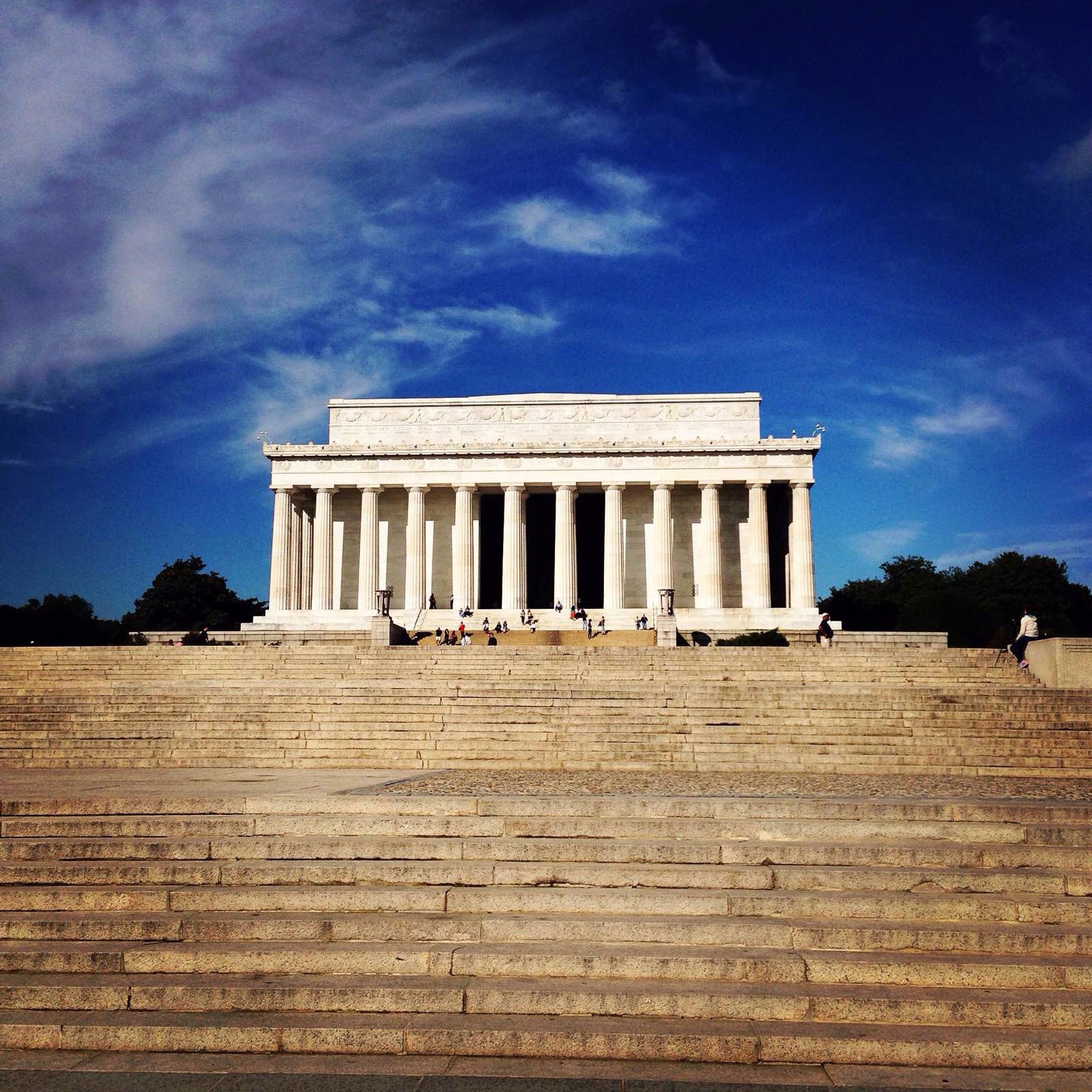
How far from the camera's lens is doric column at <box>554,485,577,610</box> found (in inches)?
2185

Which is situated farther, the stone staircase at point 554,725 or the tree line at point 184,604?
the tree line at point 184,604

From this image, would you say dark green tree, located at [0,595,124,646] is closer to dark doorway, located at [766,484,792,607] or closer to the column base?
the column base

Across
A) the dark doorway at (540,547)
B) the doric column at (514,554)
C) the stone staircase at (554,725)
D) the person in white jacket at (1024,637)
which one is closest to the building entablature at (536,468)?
the doric column at (514,554)

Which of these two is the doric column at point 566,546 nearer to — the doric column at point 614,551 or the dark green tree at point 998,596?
the doric column at point 614,551

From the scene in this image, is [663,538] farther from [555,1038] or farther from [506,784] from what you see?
[555,1038]

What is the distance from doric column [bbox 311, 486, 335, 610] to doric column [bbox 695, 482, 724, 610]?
74.2ft

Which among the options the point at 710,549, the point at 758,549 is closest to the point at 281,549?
the point at 710,549

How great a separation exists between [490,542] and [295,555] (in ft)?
43.4

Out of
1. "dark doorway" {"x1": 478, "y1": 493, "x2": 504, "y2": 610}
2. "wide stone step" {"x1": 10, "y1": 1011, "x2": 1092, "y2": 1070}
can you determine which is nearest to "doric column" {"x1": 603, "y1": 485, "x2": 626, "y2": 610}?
"dark doorway" {"x1": 478, "y1": 493, "x2": 504, "y2": 610}

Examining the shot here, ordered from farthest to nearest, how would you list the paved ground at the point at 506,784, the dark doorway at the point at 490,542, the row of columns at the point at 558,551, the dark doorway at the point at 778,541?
the dark doorway at the point at 490,542, the dark doorway at the point at 778,541, the row of columns at the point at 558,551, the paved ground at the point at 506,784

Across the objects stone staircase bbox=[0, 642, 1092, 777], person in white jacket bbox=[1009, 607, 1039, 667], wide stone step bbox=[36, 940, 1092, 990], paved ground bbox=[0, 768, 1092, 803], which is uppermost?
person in white jacket bbox=[1009, 607, 1039, 667]

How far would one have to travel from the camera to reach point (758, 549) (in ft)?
181

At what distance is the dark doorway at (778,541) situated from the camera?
58812 mm

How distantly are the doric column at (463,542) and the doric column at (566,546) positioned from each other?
16.9ft
